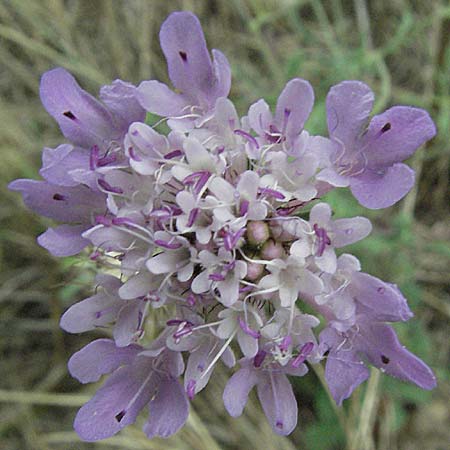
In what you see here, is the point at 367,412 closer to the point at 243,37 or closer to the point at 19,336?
the point at 19,336

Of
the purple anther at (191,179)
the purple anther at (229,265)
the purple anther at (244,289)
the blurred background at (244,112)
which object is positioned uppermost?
the purple anther at (191,179)

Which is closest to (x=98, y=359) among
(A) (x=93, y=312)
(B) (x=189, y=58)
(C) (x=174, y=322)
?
(A) (x=93, y=312)

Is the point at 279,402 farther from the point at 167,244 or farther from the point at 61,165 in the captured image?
the point at 61,165

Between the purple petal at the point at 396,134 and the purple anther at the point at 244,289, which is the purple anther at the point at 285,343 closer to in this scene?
the purple anther at the point at 244,289

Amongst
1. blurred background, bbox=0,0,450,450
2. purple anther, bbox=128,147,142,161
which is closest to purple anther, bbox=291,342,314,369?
purple anther, bbox=128,147,142,161

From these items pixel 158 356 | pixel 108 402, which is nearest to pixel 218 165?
pixel 158 356

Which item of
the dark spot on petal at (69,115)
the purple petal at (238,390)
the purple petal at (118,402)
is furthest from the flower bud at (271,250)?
the dark spot on petal at (69,115)

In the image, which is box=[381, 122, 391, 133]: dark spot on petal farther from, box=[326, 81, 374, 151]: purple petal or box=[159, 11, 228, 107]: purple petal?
box=[159, 11, 228, 107]: purple petal
